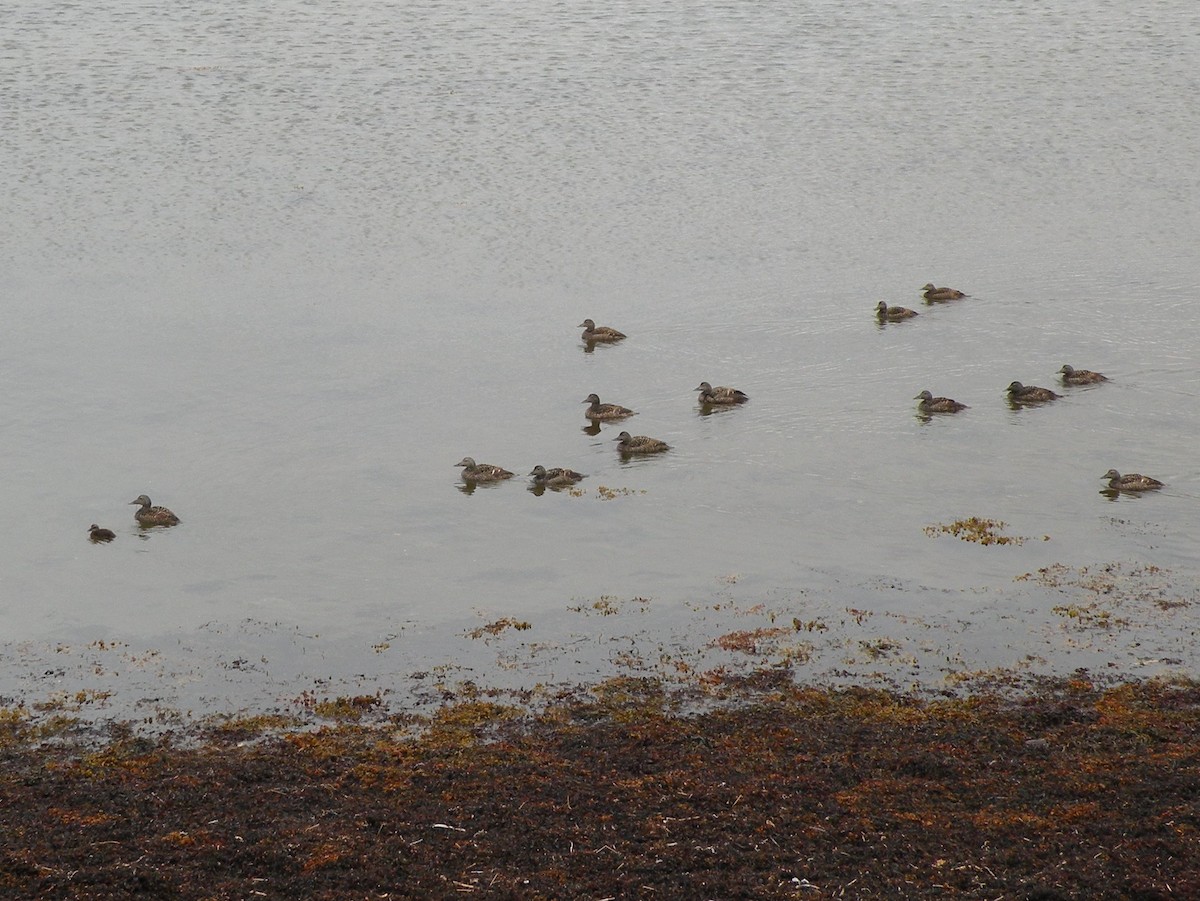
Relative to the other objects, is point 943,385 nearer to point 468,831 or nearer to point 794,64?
point 468,831

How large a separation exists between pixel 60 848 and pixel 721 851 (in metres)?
5.12

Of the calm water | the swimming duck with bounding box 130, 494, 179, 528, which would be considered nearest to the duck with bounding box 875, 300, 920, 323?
the calm water

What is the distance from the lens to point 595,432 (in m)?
23.0

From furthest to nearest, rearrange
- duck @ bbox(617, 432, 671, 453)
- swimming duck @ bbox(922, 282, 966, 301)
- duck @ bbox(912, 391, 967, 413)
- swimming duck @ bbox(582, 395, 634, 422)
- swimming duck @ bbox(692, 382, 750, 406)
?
swimming duck @ bbox(922, 282, 966, 301)
swimming duck @ bbox(692, 382, 750, 406)
swimming duck @ bbox(582, 395, 634, 422)
duck @ bbox(912, 391, 967, 413)
duck @ bbox(617, 432, 671, 453)

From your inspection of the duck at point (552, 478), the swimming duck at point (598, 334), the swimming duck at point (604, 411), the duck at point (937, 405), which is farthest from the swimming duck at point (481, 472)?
the duck at point (937, 405)

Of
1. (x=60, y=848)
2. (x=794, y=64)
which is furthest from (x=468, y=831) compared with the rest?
(x=794, y=64)

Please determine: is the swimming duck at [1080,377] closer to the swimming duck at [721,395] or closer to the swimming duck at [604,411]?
the swimming duck at [721,395]

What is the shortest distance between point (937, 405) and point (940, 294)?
5.43m

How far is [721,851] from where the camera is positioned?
10.9 m

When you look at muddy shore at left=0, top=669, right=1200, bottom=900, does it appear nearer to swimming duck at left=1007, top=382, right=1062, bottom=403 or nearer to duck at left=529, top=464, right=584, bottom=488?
duck at left=529, top=464, right=584, bottom=488

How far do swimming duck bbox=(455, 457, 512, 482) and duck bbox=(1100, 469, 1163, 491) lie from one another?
8541 mm

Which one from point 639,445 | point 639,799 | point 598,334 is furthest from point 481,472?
point 639,799

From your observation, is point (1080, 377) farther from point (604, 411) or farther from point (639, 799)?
point (639, 799)

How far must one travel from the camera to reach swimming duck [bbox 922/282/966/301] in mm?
27703
